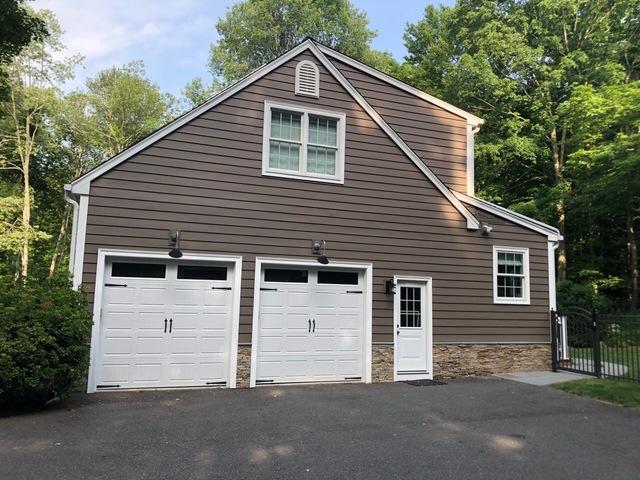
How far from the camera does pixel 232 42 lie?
29875 mm

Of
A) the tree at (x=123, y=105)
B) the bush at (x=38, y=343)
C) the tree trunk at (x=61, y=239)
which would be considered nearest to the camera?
the bush at (x=38, y=343)

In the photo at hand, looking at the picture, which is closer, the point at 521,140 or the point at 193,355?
the point at 193,355

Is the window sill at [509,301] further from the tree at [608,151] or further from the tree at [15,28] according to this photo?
the tree at [15,28]

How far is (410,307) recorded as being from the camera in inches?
408

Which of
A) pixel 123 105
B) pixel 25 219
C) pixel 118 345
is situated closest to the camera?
pixel 118 345

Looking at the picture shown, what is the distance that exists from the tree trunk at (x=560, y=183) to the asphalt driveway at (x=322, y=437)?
1444 cm

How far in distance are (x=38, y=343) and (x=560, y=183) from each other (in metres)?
20.6

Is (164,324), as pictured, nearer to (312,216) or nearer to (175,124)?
(312,216)

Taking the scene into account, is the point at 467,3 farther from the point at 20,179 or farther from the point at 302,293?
the point at 20,179

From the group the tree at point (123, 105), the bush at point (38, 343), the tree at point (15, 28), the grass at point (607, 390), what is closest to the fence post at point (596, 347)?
the grass at point (607, 390)

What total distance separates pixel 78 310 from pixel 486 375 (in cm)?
786

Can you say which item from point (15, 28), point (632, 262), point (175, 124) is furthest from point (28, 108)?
point (632, 262)

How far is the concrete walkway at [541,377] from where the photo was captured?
972 cm

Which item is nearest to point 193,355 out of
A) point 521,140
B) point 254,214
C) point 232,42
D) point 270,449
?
point 254,214
